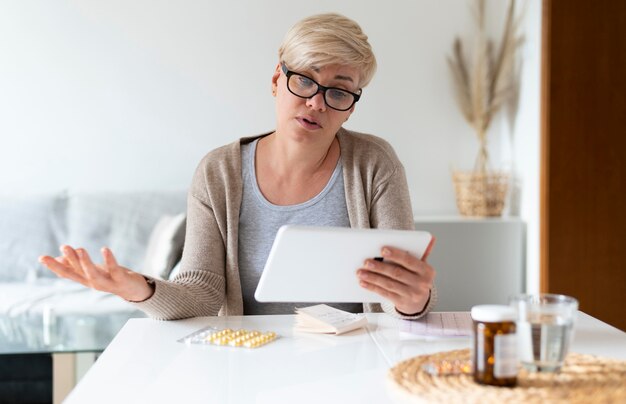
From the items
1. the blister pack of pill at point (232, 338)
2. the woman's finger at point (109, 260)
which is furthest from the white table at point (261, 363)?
the woman's finger at point (109, 260)

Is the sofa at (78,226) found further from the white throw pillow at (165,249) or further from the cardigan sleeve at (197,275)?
the cardigan sleeve at (197,275)

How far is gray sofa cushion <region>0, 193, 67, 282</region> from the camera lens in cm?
376

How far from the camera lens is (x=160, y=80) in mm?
4016

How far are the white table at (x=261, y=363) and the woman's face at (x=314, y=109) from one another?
448 millimetres

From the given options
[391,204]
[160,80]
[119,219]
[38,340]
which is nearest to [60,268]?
[391,204]

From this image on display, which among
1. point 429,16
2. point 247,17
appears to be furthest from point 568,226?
point 247,17

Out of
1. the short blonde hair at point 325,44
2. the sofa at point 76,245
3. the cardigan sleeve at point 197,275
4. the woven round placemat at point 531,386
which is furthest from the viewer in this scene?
the sofa at point 76,245

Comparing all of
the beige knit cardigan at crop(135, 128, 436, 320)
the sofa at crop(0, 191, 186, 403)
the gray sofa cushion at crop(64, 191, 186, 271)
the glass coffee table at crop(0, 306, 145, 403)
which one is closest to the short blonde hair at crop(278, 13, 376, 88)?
the beige knit cardigan at crop(135, 128, 436, 320)

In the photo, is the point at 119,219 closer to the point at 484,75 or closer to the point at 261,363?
the point at 484,75

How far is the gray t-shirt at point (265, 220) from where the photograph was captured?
191cm

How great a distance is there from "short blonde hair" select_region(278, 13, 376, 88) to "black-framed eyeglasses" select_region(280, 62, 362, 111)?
0.9 inches

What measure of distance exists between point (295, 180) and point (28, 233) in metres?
2.23

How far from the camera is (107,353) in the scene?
136 centimetres

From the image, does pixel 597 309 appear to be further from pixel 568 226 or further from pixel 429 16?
pixel 429 16
